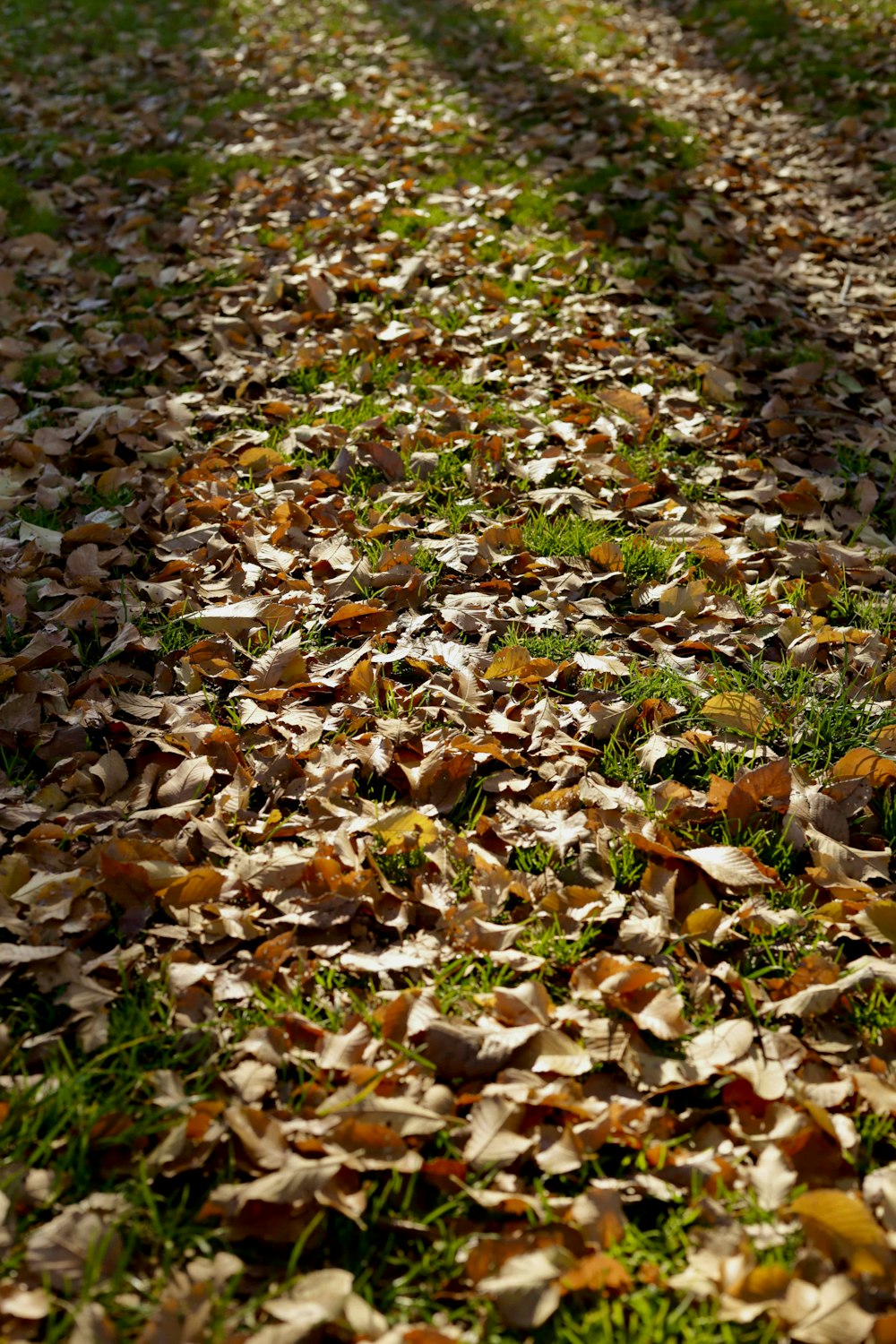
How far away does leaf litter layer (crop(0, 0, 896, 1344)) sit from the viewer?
5.04 ft

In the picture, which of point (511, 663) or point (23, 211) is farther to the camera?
point (23, 211)

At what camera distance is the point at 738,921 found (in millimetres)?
2014

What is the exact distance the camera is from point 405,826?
86.0 inches

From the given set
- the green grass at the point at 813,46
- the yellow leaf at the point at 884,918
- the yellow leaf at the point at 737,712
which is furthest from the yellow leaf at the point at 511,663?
the green grass at the point at 813,46

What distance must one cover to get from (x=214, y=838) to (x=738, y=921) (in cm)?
111

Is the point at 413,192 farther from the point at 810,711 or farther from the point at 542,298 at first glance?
the point at 810,711

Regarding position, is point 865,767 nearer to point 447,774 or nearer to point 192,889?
point 447,774

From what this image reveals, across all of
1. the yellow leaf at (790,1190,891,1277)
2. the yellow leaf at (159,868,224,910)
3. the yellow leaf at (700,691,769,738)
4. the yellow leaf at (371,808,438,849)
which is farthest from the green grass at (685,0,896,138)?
the yellow leaf at (790,1190,891,1277)

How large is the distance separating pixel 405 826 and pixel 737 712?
88cm

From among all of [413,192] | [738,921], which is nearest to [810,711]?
[738,921]

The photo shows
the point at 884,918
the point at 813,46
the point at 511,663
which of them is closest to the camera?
the point at 884,918

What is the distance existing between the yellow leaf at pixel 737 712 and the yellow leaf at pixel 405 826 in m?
0.77

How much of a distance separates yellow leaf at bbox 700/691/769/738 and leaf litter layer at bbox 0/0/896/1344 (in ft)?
0.04

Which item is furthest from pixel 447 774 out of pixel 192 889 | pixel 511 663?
pixel 192 889
